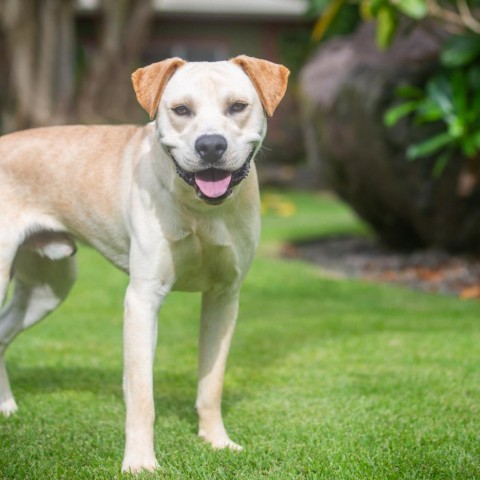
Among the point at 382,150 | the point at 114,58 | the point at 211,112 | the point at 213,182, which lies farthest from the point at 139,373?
the point at 114,58

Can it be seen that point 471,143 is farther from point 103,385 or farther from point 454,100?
point 103,385

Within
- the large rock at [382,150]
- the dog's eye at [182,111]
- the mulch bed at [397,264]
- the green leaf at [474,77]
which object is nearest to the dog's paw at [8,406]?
the dog's eye at [182,111]

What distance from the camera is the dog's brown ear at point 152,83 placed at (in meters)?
4.00

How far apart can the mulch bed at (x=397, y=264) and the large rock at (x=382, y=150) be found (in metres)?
0.26

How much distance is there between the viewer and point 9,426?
15.2ft

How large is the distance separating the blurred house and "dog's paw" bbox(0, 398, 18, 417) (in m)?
17.2

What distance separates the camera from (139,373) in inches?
159

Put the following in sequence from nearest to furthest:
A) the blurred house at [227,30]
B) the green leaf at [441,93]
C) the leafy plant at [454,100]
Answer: the leafy plant at [454,100]
the green leaf at [441,93]
the blurred house at [227,30]

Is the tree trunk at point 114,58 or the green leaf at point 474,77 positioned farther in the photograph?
the tree trunk at point 114,58

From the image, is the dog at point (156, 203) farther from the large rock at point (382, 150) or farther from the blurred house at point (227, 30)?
the blurred house at point (227, 30)

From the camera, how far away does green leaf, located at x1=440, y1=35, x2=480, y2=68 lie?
8562 millimetres

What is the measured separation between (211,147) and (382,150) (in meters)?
6.24

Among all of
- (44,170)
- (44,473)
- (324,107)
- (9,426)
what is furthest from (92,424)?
(324,107)

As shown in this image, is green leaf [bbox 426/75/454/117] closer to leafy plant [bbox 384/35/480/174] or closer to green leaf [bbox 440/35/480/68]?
leafy plant [bbox 384/35/480/174]
